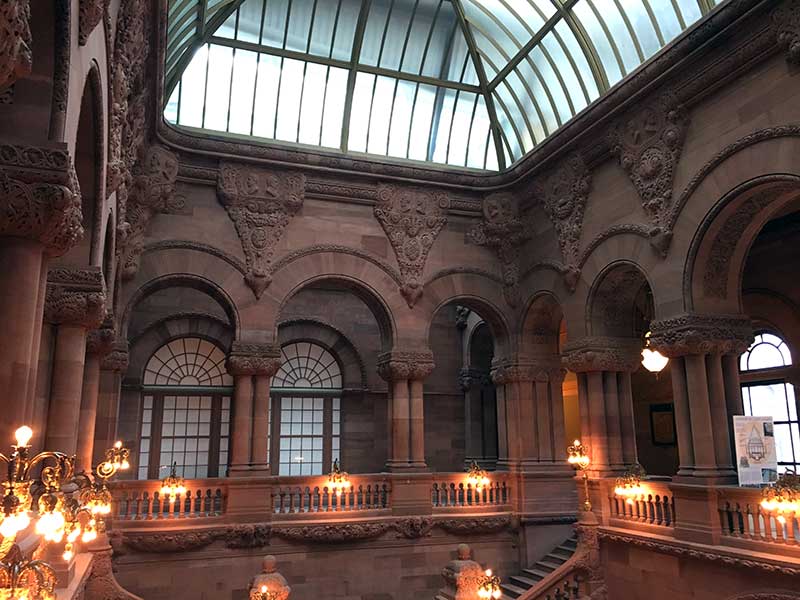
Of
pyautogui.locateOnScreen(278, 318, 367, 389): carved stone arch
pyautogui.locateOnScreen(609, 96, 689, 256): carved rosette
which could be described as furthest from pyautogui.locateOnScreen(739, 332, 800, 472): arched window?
pyautogui.locateOnScreen(278, 318, 367, 389): carved stone arch

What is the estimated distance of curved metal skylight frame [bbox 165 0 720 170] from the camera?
1502cm

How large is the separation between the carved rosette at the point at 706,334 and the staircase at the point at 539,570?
5.65 metres

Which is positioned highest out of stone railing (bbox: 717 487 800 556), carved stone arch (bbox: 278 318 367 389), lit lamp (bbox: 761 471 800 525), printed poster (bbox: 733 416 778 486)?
carved stone arch (bbox: 278 318 367 389)

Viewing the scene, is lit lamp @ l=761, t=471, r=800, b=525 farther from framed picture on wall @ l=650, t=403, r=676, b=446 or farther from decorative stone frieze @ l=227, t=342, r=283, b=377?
decorative stone frieze @ l=227, t=342, r=283, b=377

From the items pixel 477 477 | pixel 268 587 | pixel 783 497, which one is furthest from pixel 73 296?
pixel 477 477

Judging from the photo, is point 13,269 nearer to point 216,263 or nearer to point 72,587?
point 72,587

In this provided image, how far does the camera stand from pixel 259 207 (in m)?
16.4

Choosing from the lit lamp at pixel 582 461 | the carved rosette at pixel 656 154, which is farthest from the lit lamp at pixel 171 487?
the carved rosette at pixel 656 154

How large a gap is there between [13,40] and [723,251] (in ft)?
39.5

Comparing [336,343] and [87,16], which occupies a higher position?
[87,16]

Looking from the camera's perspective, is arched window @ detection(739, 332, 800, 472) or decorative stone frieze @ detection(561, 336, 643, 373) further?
arched window @ detection(739, 332, 800, 472)

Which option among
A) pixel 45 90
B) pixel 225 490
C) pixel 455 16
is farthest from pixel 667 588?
pixel 455 16

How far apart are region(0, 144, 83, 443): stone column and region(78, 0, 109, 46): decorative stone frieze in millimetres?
1270

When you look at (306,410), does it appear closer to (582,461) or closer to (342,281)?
(342,281)
